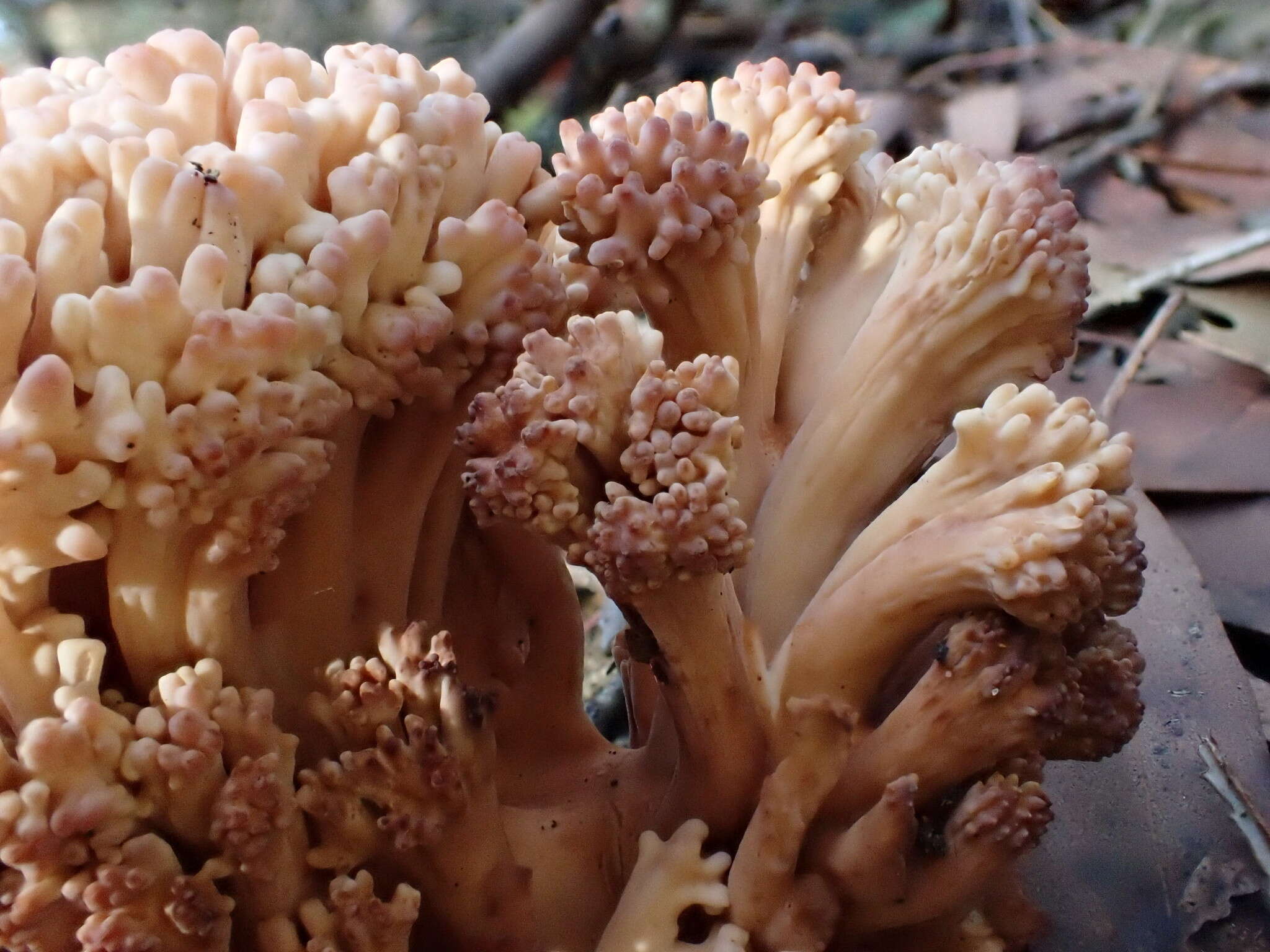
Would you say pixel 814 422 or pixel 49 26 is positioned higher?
pixel 49 26

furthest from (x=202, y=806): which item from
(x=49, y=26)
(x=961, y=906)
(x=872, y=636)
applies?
(x=49, y=26)

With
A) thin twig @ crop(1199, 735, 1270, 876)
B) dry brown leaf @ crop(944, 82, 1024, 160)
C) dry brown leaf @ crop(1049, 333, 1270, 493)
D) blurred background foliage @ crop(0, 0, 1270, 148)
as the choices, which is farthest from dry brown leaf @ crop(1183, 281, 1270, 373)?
blurred background foliage @ crop(0, 0, 1270, 148)

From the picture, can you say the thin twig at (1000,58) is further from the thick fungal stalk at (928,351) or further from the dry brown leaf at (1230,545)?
the thick fungal stalk at (928,351)

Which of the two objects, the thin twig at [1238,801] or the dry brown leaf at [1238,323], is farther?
the dry brown leaf at [1238,323]

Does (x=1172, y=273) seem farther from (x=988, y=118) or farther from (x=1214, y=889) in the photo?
(x=1214, y=889)

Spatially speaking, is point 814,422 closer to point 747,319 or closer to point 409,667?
point 747,319

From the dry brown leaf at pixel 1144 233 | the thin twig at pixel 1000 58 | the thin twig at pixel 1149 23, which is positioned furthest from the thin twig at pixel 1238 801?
the thin twig at pixel 1149 23

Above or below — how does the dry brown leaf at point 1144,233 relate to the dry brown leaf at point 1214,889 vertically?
below
